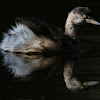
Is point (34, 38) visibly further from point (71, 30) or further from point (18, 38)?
point (71, 30)

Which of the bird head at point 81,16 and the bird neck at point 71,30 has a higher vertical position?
the bird head at point 81,16

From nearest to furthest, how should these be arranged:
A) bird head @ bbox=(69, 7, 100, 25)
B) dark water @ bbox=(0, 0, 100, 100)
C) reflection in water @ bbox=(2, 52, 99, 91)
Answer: dark water @ bbox=(0, 0, 100, 100) → reflection in water @ bbox=(2, 52, 99, 91) → bird head @ bbox=(69, 7, 100, 25)

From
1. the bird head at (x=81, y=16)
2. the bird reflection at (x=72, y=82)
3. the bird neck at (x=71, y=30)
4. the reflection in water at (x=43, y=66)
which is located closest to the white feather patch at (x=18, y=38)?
the reflection in water at (x=43, y=66)

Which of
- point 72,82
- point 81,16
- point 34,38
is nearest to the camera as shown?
point 72,82

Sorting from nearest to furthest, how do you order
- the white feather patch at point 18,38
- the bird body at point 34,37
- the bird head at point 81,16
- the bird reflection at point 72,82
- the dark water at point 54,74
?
A: the dark water at point 54,74, the bird reflection at point 72,82, the bird body at point 34,37, the white feather patch at point 18,38, the bird head at point 81,16

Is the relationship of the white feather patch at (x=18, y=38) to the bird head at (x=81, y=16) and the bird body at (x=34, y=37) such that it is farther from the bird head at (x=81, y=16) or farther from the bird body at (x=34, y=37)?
the bird head at (x=81, y=16)

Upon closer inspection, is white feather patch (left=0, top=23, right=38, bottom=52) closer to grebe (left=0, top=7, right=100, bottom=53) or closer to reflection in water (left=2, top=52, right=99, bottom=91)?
grebe (left=0, top=7, right=100, bottom=53)

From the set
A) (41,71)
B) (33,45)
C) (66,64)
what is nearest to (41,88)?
(41,71)

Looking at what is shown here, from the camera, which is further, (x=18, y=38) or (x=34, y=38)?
(x=18, y=38)

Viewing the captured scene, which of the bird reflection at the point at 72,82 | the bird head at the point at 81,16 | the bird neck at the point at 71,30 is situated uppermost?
the bird head at the point at 81,16

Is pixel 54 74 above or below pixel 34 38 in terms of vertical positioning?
below

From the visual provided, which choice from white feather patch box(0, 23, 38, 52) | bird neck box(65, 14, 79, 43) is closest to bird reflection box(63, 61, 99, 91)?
white feather patch box(0, 23, 38, 52)

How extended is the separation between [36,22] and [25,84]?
2624mm

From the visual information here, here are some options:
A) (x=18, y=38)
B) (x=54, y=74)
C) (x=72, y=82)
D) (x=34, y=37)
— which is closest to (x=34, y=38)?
(x=34, y=37)
